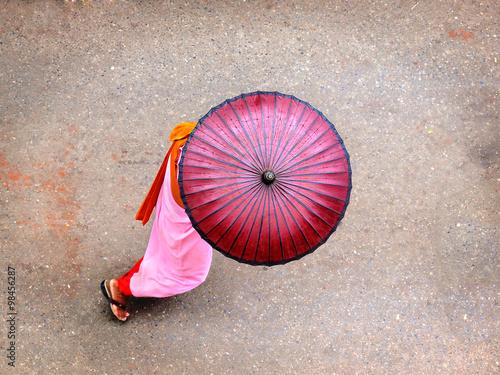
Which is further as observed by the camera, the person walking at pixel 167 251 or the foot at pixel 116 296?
the foot at pixel 116 296

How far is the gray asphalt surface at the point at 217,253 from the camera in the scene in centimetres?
331

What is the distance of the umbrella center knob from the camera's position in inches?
71.9

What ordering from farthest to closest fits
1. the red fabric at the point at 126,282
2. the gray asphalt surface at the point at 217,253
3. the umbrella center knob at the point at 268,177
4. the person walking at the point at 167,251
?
1. the gray asphalt surface at the point at 217,253
2. the red fabric at the point at 126,282
3. the person walking at the point at 167,251
4. the umbrella center knob at the point at 268,177

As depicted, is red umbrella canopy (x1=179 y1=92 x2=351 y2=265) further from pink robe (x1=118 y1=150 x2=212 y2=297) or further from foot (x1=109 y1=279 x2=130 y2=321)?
foot (x1=109 y1=279 x2=130 y2=321)

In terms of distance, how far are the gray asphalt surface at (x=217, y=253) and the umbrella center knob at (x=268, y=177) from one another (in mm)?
1722

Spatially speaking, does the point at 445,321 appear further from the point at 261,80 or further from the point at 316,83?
the point at 261,80

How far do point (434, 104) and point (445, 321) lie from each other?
197 centimetres

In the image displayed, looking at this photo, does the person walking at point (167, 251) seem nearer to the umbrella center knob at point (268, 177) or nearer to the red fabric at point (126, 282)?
the red fabric at point (126, 282)

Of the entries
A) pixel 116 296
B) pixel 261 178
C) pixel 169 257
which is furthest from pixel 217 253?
pixel 261 178

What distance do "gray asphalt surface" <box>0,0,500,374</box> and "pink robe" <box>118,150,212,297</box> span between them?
45 cm

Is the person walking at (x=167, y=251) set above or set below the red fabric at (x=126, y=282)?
above

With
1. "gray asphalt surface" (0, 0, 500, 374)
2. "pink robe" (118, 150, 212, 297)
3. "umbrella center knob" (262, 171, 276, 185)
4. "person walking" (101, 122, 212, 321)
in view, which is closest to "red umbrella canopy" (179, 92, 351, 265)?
"umbrella center knob" (262, 171, 276, 185)

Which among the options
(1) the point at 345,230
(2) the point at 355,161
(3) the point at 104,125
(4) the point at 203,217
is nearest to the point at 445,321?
(1) the point at 345,230

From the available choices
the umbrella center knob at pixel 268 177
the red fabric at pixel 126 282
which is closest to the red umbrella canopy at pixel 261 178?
the umbrella center knob at pixel 268 177
